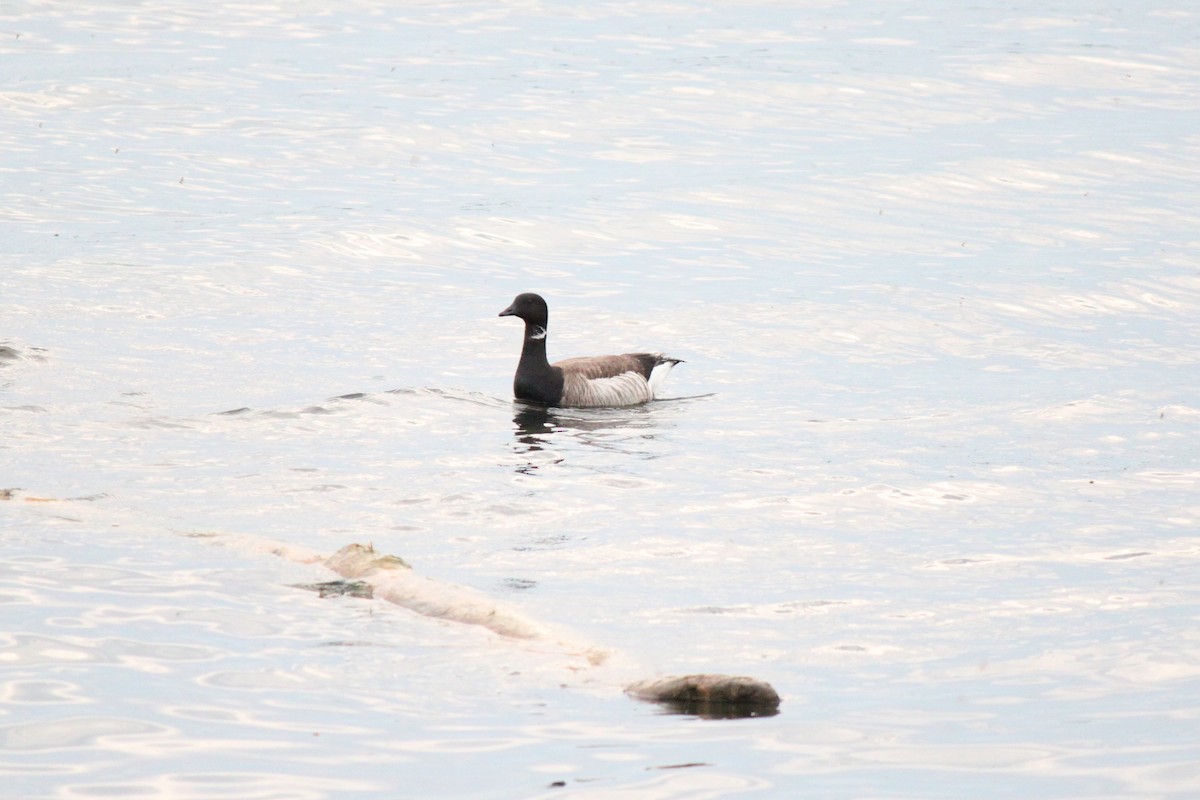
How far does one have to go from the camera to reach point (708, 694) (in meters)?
9.24

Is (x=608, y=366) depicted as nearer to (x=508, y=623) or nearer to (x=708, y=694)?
(x=508, y=623)

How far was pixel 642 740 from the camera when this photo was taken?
8.71m

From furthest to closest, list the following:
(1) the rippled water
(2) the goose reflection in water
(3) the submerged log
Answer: (2) the goose reflection in water
(3) the submerged log
(1) the rippled water

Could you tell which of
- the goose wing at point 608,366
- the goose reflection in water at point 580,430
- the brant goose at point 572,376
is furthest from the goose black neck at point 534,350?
the goose reflection in water at point 580,430

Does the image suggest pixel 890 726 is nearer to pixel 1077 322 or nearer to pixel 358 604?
pixel 358 604

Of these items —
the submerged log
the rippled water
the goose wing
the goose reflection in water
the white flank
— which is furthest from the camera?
the goose wing

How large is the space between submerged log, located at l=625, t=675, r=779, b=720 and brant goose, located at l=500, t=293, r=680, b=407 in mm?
11254

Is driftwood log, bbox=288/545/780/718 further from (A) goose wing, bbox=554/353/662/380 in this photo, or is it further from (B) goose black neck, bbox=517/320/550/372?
(A) goose wing, bbox=554/353/662/380

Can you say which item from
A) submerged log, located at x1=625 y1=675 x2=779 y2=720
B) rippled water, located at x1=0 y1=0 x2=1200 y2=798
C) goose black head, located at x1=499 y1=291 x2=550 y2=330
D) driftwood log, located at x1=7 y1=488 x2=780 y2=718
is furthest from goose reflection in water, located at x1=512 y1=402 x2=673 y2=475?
submerged log, located at x1=625 y1=675 x2=779 y2=720

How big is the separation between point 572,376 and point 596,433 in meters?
1.77

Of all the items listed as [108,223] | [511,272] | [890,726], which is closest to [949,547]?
[890,726]

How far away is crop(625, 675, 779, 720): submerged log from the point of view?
9227 millimetres

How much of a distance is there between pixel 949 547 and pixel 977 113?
32.5 metres

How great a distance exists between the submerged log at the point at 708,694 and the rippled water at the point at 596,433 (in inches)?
6.0
